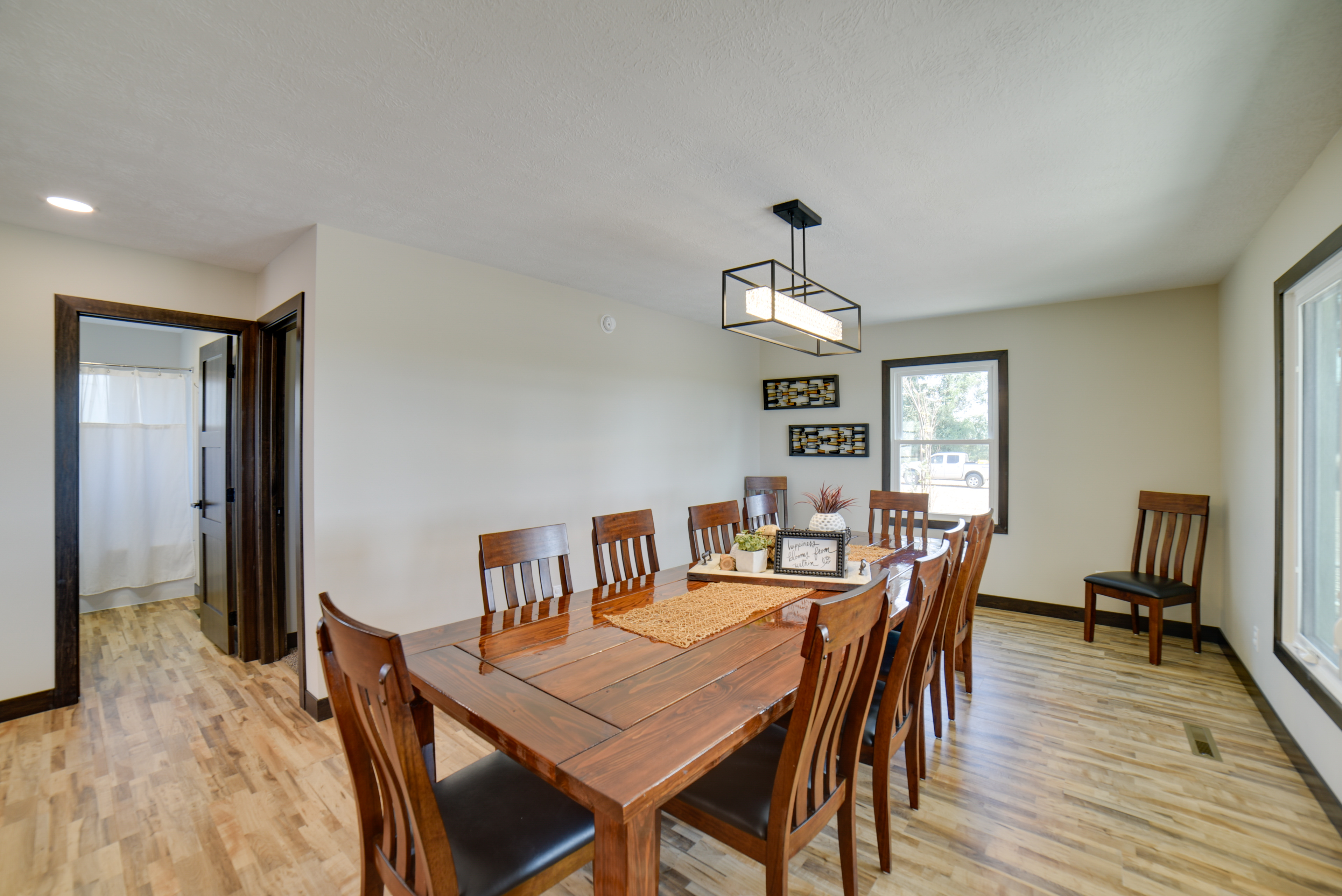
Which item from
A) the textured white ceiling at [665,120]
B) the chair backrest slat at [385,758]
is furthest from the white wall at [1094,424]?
the chair backrest slat at [385,758]

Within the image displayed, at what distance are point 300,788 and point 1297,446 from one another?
4.36 meters

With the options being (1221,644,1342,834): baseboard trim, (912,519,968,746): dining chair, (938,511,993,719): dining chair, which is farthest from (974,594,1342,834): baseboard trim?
(912,519,968,746): dining chair

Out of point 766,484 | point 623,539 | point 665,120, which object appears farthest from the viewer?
point 766,484

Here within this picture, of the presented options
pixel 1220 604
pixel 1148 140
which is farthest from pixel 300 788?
pixel 1220 604

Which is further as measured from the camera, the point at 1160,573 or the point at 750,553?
the point at 1160,573

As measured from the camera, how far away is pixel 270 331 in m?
3.48

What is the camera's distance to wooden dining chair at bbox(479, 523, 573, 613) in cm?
216

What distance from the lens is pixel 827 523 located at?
279 centimetres

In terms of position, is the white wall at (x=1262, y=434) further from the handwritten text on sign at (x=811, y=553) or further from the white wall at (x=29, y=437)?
the white wall at (x=29, y=437)

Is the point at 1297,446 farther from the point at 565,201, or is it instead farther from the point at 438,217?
the point at 438,217

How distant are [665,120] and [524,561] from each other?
170 cm

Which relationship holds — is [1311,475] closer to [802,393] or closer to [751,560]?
[751,560]

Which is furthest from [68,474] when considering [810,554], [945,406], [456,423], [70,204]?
[945,406]

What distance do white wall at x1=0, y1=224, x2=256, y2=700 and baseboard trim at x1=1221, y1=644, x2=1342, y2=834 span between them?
5519mm
